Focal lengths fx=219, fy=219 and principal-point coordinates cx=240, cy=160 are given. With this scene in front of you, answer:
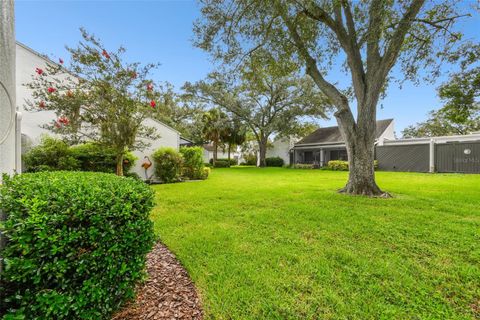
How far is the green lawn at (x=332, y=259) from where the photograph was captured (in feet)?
7.30

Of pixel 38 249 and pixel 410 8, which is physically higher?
pixel 410 8

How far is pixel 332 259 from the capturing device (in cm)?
313

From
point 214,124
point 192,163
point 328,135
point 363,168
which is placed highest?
point 214,124

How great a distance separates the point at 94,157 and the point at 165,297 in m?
9.28

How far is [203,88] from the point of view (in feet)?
81.7

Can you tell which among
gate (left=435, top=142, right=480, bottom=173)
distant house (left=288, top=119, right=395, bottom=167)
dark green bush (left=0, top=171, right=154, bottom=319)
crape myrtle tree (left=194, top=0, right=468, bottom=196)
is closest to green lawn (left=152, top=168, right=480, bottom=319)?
dark green bush (left=0, top=171, right=154, bottom=319)

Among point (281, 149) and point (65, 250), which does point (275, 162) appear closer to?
point (281, 149)

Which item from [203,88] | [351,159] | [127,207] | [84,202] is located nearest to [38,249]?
[84,202]

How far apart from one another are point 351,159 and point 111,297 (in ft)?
24.4

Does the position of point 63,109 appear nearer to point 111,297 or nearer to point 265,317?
point 111,297

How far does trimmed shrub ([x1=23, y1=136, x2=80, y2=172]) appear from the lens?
816 cm

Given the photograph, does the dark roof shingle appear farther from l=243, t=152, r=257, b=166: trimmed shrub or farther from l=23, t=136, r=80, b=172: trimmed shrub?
l=23, t=136, r=80, b=172: trimmed shrub

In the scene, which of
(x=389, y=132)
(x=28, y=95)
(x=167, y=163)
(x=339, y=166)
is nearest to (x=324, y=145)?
(x=339, y=166)

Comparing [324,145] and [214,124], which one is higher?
[214,124]
